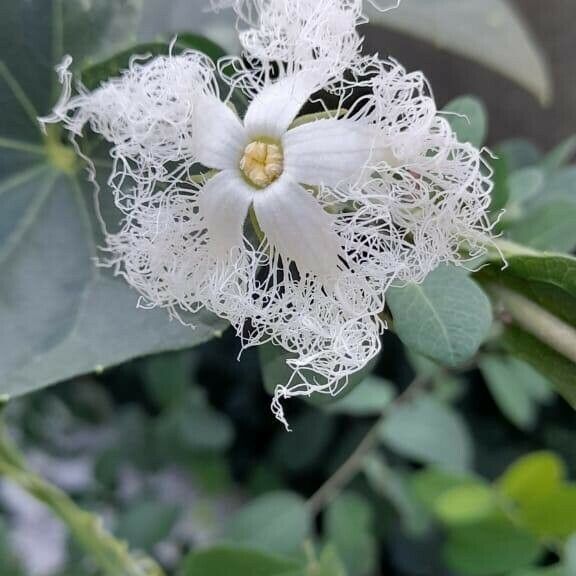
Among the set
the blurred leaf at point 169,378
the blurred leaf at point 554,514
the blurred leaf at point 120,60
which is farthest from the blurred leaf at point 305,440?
the blurred leaf at point 120,60

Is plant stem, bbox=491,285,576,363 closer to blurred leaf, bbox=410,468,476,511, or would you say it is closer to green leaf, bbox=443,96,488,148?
green leaf, bbox=443,96,488,148

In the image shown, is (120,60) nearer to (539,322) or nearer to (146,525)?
(539,322)

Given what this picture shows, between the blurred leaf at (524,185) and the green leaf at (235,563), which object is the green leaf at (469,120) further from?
the green leaf at (235,563)

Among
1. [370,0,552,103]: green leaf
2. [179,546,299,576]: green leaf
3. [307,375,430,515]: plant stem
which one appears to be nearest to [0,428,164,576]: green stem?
[179,546,299,576]: green leaf

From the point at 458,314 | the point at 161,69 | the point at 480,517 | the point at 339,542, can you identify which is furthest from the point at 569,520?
the point at 161,69

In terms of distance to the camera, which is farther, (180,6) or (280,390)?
(180,6)

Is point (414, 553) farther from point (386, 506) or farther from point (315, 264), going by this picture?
point (315, 264)
